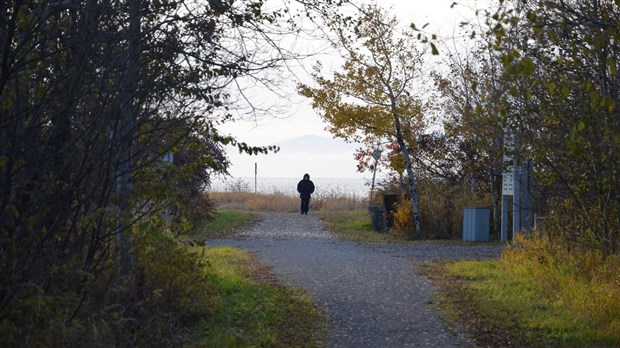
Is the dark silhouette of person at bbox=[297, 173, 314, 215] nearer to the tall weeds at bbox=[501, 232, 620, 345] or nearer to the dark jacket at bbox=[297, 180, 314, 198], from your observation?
the dark jacket at bbox=[297, 180, 314, 198]

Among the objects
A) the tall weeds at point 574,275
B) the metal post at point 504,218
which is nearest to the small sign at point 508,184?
the metal post at point 504,218

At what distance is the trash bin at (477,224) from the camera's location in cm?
2478

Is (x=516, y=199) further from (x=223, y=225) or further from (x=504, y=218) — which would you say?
(x=223, y=225)

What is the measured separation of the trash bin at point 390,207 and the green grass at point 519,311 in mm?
13580

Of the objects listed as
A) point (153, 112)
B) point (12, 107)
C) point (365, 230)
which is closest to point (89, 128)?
point (12, 107)

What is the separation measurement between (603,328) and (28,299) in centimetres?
642

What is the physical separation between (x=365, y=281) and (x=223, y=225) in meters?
16.2

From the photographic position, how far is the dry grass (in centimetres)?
4284

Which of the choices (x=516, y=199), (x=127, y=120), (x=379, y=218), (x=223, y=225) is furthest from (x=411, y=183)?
(x=127, y=120)

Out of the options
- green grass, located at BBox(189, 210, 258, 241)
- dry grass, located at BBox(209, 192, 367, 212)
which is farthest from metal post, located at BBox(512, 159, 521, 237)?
dry grass, located at BBox(209, 192, 367, 212)

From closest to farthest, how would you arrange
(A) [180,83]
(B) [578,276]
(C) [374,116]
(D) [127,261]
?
(A) [180,83], (D) [127,261], (B) [578,276], (C) [374,116]

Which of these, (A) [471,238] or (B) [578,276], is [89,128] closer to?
(B) [578,276]

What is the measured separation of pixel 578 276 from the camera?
1320cm

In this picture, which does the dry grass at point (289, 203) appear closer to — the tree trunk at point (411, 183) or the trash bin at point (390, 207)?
the trash bin at point (390, 207)
